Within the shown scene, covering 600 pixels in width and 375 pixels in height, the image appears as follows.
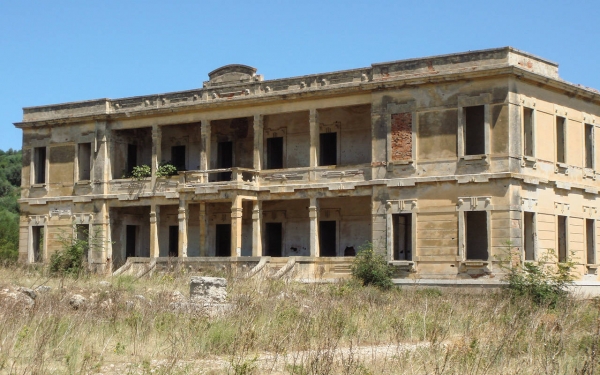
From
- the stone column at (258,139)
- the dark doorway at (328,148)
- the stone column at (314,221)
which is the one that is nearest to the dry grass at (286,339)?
the stone column at (314,221)

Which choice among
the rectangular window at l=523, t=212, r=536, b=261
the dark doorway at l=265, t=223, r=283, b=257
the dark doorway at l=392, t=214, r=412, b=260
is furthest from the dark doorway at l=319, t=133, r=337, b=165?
the rectangular window at l=523, t=212, r=536, b=261

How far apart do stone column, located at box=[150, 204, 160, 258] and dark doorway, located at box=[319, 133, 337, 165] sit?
7222mm

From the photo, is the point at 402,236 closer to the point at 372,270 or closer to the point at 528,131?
the point at 372,270

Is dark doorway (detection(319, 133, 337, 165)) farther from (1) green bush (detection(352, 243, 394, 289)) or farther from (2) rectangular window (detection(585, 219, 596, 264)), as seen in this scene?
(2) rectangular window (detection(585, 219, 596, 264))

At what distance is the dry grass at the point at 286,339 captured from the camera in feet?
35.9

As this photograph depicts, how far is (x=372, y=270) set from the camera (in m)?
27.5

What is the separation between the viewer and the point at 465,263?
1073 inches

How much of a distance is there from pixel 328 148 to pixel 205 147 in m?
4.94

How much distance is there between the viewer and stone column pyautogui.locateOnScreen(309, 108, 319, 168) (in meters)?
31.1

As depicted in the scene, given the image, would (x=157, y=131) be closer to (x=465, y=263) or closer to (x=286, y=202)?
(x=286, y=202)

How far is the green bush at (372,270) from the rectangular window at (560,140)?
24.2ft

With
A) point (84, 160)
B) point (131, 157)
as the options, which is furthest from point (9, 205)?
point (131, 157)

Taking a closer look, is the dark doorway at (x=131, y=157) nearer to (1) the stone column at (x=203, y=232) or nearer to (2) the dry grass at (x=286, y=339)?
(1) the stone column at (x=203, y=232)

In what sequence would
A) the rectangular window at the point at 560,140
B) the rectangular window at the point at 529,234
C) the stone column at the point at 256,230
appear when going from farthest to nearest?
the stone column at the point at 256,230, the rectangular window at the point at 560,140, the rectangular window at the point at 529,234
